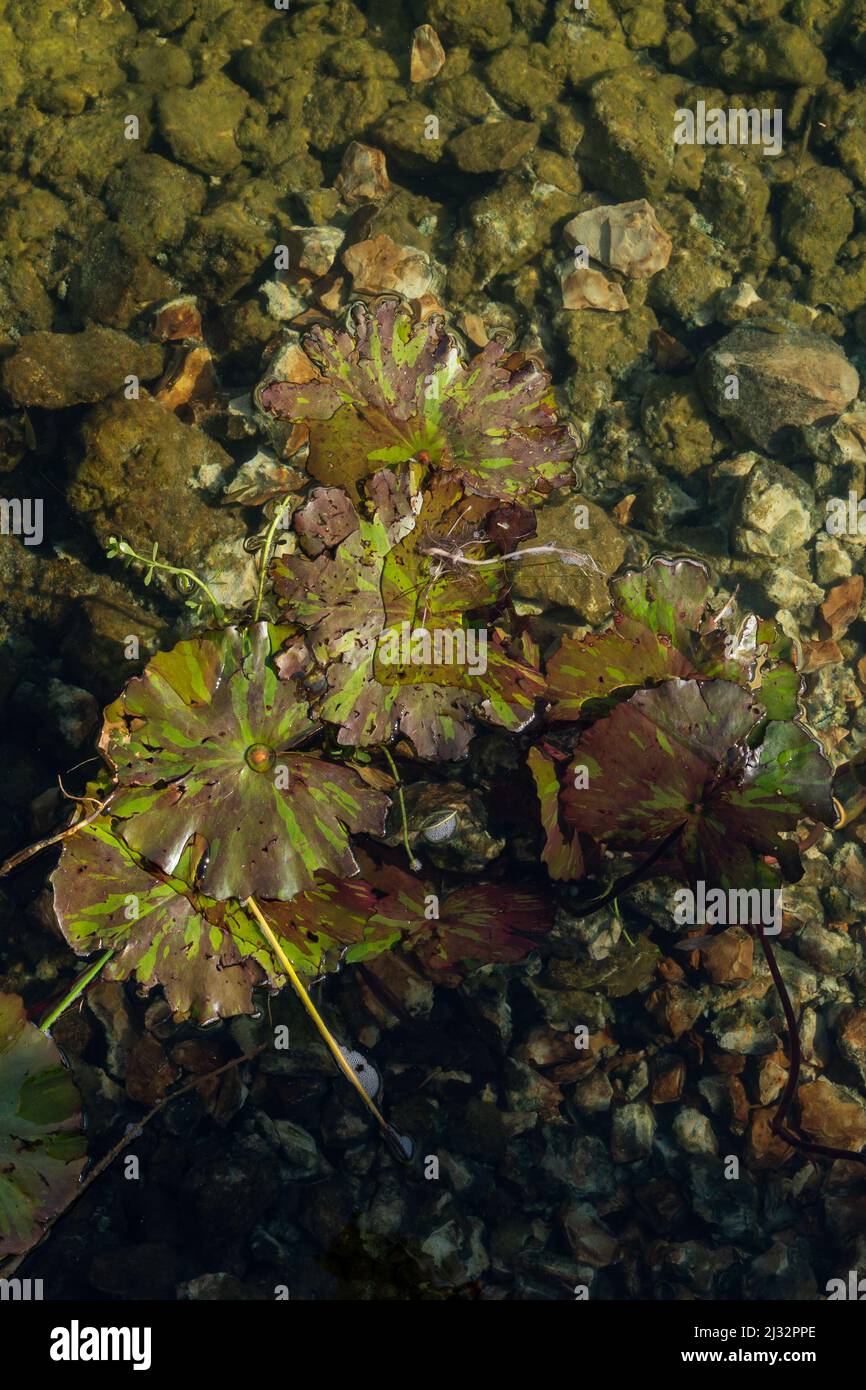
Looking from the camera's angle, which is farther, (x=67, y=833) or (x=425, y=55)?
(x=425, y=55)

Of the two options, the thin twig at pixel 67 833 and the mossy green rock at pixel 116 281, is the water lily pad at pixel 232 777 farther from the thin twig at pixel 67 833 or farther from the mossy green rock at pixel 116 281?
the mossy green rock at pixel 116 281

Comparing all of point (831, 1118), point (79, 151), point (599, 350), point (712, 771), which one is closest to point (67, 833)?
point (712, 771)

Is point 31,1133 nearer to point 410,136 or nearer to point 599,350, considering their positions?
point 599,350

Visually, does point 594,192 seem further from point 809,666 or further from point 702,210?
point 809,666

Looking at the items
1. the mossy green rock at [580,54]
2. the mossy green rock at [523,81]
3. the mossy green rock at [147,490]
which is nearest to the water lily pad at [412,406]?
the mossy green rock at [147,490]

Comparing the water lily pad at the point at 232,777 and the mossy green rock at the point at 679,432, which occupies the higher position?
the mossy green rock at the point at 679,432
